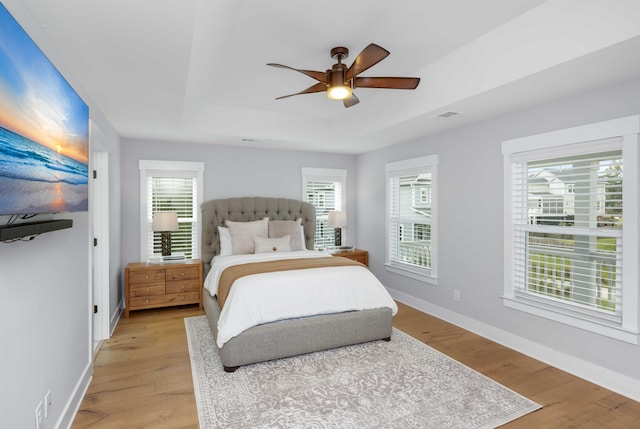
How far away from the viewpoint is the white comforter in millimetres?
2854

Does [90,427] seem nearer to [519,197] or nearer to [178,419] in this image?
[178,419]

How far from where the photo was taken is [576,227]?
9.51ft

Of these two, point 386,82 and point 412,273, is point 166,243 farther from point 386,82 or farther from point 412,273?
point 386,82

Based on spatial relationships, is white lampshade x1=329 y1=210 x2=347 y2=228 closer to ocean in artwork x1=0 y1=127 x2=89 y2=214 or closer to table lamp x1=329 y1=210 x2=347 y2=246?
table lamp x1=329 y1=210 x2=347 y2=246

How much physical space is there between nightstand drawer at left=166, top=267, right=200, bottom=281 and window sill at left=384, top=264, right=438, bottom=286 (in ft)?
9.11

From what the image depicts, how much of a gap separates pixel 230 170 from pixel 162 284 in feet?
6.18

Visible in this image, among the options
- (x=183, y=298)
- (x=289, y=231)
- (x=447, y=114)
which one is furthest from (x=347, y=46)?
(x=183, y=298)

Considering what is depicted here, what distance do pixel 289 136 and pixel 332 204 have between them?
1.67 metres

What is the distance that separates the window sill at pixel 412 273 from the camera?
4.39 m

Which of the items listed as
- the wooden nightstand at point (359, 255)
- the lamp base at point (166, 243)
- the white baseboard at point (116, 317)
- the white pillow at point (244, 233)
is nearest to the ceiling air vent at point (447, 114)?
the wooden nightstand at point (359, 255)

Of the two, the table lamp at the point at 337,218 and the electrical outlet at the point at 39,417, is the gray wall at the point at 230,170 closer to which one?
the table lamp at the point at 337,218

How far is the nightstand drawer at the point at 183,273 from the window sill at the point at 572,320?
3.67 m

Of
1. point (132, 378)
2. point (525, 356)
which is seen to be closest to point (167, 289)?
point (132, 378)

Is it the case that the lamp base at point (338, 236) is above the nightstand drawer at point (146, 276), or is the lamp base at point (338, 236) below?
above
